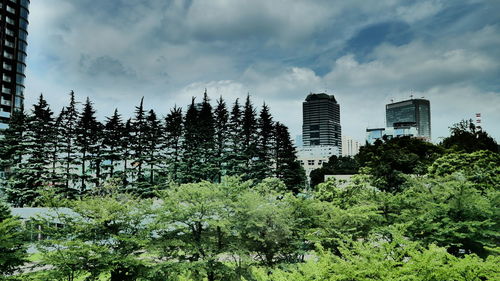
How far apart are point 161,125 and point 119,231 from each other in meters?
32.0

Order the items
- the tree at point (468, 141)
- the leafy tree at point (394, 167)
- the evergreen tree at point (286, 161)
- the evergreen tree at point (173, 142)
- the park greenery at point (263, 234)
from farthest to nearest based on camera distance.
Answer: the evergreen tree at point (286, 161), the evergreen tree at point (173, 142), the tree at point (468, 141), the leafy tree at point (394, 167), the park greenery at point (263, 234)

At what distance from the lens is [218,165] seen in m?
41.8

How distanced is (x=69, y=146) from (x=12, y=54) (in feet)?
72.2

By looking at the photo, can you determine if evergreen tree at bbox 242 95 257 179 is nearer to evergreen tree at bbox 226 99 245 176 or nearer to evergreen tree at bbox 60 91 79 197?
evergreen tree at bbox 226 99 245 176

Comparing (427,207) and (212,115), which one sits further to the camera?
(212,115)

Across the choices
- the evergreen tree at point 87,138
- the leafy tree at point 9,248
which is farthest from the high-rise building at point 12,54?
the leafy tree at point 9,248

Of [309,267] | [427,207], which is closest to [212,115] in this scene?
[427,207]

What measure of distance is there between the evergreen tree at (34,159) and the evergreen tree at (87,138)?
130 inches

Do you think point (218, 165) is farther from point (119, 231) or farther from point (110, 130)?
point (119, 231)

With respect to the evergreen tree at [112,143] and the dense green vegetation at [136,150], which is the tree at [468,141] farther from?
the evergreen tree at [112,143]

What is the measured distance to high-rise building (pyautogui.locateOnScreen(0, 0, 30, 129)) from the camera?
153ft

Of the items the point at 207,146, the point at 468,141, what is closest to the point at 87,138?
the point at 207,146

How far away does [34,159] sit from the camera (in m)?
36.2

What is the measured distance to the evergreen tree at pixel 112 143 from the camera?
128 feet
